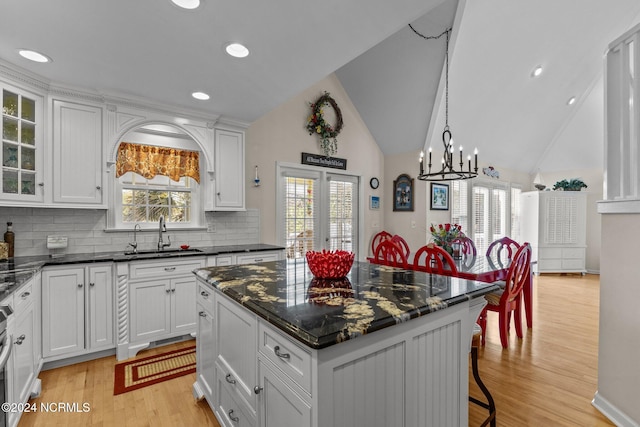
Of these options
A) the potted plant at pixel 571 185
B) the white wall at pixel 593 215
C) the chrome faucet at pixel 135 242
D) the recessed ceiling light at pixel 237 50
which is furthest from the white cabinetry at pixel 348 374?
the white wall at pixel 593 215

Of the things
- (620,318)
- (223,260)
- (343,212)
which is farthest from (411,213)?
(620,318)

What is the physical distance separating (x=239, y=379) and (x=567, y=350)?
3166 mm

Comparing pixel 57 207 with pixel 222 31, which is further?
pixel 57 207

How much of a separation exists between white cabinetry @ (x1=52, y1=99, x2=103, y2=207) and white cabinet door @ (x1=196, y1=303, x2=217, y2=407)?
1785 mm

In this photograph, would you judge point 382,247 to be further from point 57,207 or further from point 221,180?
point 57,207

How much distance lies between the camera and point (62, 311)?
2.57 meters

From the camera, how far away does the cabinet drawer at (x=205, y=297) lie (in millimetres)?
1904

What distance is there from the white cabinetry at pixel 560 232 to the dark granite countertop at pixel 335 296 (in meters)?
6.53

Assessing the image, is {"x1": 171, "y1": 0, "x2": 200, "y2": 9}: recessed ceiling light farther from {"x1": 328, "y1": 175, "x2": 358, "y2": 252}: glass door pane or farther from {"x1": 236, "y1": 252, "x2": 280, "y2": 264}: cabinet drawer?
{"x1": 328, "y1": 175, "x2": 358, "y2": 252}: glass door pane

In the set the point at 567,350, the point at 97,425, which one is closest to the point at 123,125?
the point at 97,425

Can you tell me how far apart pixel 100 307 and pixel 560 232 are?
27.3ft

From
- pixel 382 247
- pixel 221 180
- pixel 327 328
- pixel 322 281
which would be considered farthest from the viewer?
pixel 382 247

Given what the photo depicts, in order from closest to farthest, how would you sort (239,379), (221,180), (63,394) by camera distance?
(239,379) < (63,394) < (221,180)

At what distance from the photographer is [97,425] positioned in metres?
1.93
